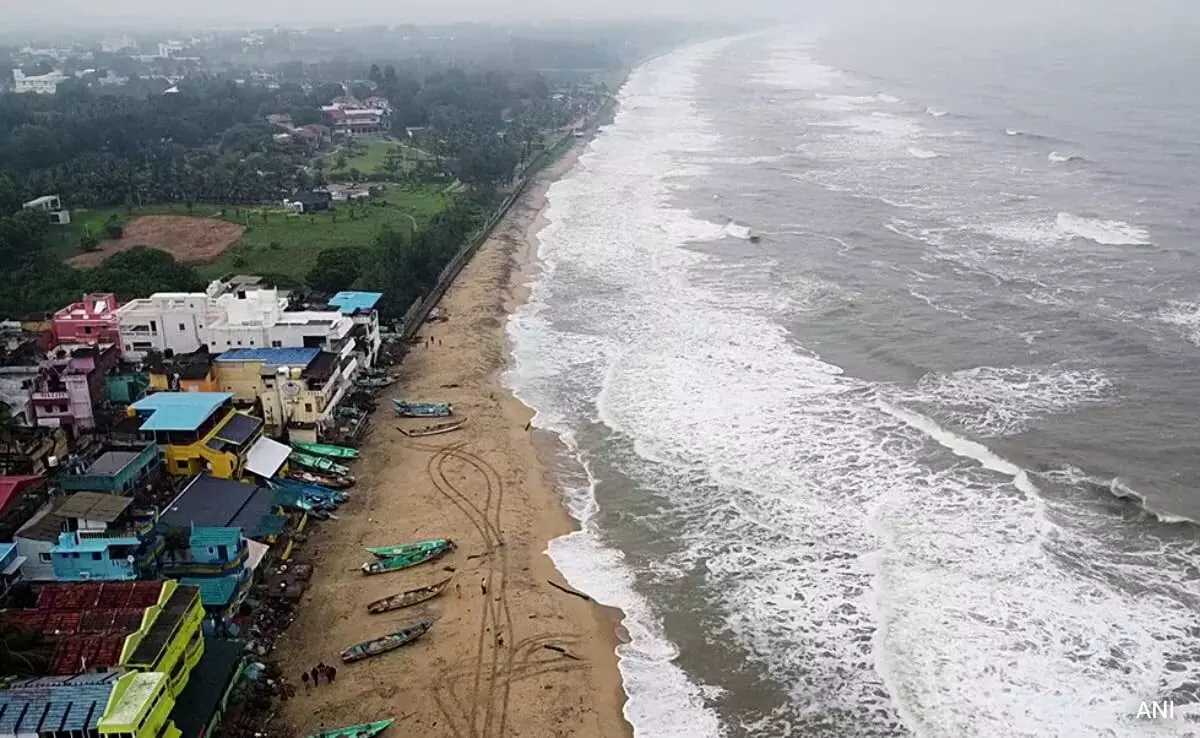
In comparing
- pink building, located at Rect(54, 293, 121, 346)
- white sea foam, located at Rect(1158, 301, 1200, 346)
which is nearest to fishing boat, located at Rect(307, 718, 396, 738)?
pink building, located at Rect(54, 293, 121, 346)

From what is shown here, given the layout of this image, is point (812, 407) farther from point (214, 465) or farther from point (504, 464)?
point (214, 465)

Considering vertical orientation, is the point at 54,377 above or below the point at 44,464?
above

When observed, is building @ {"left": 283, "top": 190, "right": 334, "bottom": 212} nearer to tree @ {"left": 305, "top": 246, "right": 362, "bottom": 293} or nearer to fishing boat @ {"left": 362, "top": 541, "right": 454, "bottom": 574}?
tree @ {"left": 305, "top": 246, "right": 362, "bottom": 293}

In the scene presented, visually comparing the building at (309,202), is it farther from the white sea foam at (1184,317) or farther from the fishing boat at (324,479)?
the white sea foam at (1184,317)

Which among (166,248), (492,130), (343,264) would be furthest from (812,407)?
(492,130)

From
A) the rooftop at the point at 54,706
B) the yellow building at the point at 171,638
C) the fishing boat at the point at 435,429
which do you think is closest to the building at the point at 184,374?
→ the fishing boat at the point at 435,429

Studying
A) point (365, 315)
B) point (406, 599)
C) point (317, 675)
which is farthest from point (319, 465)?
point (317, 675)
